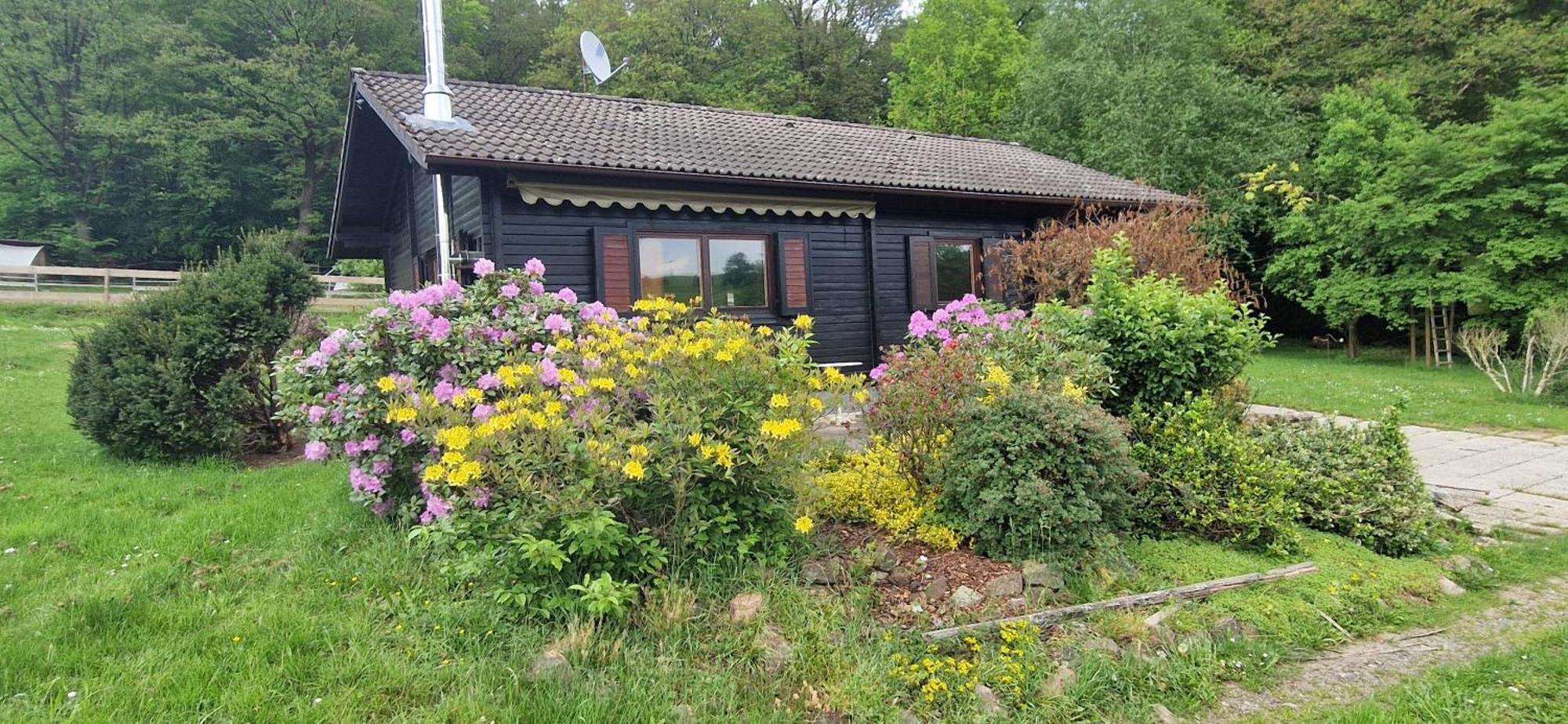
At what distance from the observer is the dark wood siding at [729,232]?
8109 mm

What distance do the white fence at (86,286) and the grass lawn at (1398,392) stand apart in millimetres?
17454

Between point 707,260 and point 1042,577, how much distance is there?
21.7ft

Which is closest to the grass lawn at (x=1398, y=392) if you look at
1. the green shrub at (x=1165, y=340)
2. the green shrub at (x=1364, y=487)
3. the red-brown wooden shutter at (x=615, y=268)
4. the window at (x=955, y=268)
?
the green shrub at (x=1364, y=487)

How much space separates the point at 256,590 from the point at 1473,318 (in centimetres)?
1886

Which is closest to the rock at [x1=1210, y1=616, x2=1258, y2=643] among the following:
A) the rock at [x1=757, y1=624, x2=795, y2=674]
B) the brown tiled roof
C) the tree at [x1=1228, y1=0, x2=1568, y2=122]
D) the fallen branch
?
the fallen branch

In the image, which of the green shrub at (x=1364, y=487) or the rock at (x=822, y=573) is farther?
the green shrub at (x=1364, y=487)

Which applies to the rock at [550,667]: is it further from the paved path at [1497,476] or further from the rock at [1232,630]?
the paved path at [1497,476]

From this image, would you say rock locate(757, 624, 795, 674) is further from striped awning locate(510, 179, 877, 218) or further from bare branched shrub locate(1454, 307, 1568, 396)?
bare branched shrub locate(1454, 307, 1568, 396)

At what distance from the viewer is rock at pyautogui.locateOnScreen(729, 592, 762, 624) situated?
2.77m

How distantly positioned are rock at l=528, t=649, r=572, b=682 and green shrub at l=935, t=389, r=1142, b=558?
1.86 meters

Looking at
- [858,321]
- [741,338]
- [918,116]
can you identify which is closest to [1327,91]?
[918,116]

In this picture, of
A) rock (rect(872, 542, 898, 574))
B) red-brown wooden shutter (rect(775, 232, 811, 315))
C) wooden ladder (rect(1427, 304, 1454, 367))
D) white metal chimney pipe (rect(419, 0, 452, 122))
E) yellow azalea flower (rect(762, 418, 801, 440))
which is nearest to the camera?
yellow azalea flower (rect(762, 418, 801, 440))

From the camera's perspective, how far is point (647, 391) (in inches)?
122

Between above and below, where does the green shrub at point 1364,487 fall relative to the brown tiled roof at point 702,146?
below
